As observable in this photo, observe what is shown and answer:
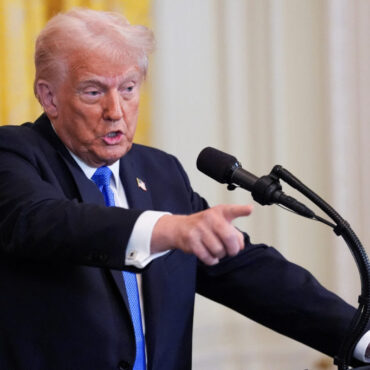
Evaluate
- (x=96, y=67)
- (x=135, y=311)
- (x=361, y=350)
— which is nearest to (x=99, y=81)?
(x=96, y=67)

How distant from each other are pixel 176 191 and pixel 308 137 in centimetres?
142

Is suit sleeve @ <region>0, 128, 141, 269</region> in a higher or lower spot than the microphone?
lower

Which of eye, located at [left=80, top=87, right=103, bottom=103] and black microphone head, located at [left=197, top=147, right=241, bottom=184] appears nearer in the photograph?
black microphone head, located at [left=197, top=147, right=241, bottom=184]

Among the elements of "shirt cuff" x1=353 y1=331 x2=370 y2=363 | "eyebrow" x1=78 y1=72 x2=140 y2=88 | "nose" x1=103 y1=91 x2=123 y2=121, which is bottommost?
"shirt cuff" x1=353 y1=331 x2=370 y2=363

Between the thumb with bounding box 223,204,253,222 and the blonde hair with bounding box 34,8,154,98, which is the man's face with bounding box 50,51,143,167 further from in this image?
the thumb with bounding box 223,204,253,222

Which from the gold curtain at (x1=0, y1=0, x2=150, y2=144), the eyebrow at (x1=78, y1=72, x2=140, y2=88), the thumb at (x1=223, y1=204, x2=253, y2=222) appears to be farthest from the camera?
the gold curtain at (x1=0, y1=0, x2=150, y2=144)

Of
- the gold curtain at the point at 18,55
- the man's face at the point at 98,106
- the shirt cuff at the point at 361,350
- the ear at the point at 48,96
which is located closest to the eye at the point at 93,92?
the man's face at the point at 98,106

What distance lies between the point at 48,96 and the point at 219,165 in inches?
22.9

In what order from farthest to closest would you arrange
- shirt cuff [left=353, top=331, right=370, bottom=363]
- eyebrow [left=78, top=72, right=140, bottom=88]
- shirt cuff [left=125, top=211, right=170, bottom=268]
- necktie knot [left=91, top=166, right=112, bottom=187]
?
1. necktie knot [left=91, top=166, right=112, bottom=187]
2. eyebrow [left=78, top=72, right=140, bottom=88]
3. shirt cuff [left=353, top=331, right=370, bottom=363]
4. shirt cuff [left=125, top=211, right=170, bottom=268]

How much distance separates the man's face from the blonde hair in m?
0.02

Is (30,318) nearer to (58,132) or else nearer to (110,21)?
(58,132)

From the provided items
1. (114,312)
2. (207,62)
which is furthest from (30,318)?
(207,62)

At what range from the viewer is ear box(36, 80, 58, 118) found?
76.0 inches

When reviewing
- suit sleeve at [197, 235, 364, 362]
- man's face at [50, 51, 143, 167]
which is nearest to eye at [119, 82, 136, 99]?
man's face at [50, 51, 143, 167]
